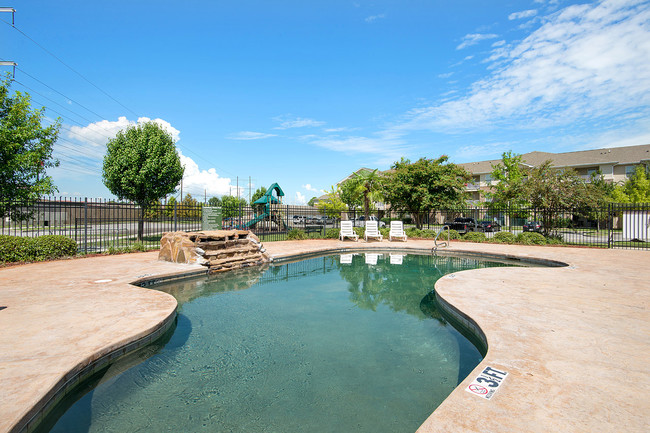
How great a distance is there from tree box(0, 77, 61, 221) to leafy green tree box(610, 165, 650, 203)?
38854mm

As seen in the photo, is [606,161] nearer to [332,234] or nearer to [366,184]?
[366,184]

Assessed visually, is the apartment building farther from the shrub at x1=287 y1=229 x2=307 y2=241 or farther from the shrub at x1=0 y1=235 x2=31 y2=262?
the shrub at x1=0 y1=235 x2=31 y2=262

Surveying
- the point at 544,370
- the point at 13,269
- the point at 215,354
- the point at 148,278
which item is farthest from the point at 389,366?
the point at 13,269

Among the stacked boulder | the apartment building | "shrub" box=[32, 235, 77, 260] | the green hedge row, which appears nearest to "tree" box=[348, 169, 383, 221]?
the stacked boulder

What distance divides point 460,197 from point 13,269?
20557 millimetres

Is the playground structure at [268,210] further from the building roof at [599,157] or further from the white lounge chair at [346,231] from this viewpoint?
the building roof at [599,157]

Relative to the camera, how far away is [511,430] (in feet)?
6.66

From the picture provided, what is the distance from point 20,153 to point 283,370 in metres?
12.9

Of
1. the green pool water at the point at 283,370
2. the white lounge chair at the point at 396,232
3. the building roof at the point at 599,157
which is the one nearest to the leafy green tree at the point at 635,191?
the building roof at the point at 599,157

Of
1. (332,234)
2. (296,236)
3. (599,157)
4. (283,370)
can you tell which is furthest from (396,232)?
(599,157)

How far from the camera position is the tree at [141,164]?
15.5 metres

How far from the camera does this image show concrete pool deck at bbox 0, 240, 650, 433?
2.24m

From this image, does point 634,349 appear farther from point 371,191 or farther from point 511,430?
point 371,191

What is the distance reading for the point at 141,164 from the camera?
51.8ft
